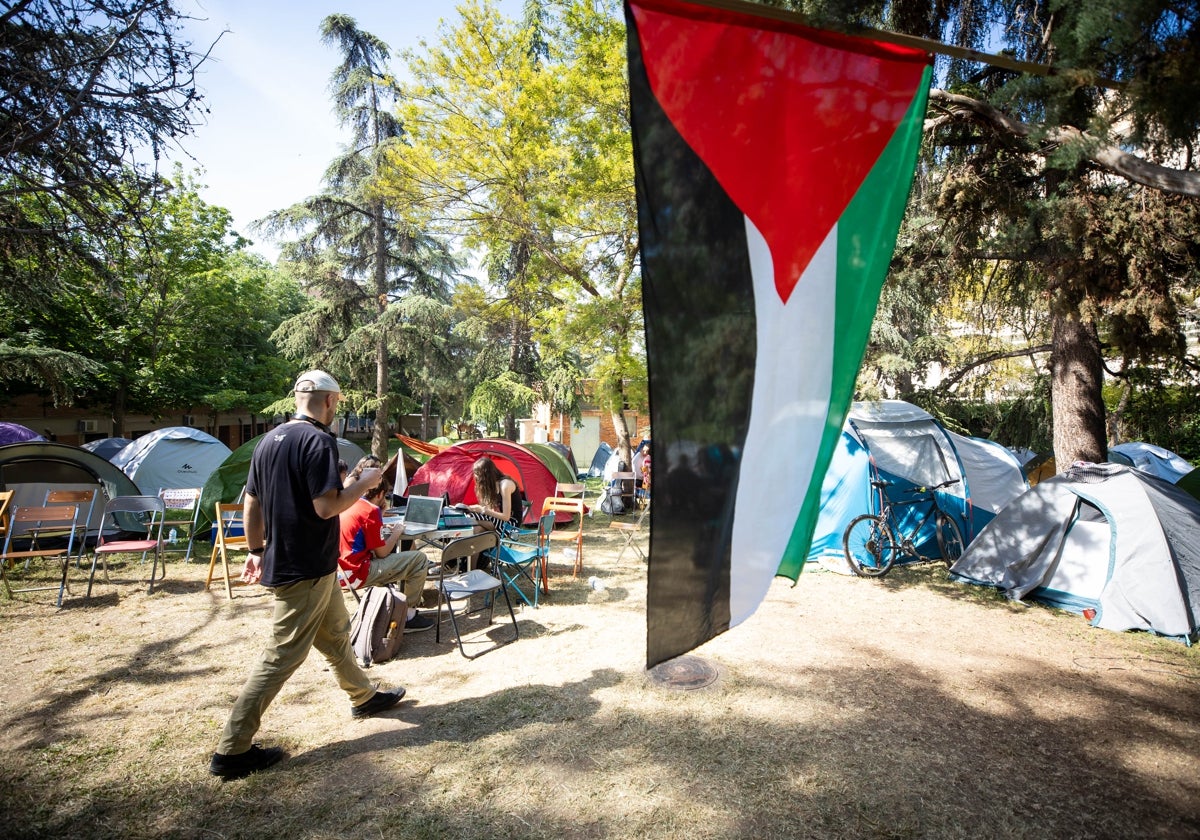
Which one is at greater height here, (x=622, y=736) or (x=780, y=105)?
(x=780, y=105)

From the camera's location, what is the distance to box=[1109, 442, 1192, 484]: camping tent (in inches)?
445

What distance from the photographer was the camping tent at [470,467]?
32.6ft

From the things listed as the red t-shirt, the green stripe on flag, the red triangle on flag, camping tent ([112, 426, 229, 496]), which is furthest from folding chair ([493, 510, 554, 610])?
camping tent ([112, 426, 229, 496])

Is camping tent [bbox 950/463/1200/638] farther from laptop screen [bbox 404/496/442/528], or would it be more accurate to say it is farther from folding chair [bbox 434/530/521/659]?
laptop screen [bbox 404/496/442/528]

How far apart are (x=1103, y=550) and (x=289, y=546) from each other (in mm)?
7282

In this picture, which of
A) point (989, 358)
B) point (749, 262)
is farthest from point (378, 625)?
point (989, 358)

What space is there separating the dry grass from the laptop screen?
1.37 meters

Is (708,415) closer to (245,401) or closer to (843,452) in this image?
(843,452)

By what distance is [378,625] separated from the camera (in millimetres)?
4602

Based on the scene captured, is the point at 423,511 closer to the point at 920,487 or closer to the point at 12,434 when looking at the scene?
the point at 920,487

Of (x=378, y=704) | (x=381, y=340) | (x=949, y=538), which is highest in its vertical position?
(x=381, y=340)

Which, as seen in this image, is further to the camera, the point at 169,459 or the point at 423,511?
the point at 169,459

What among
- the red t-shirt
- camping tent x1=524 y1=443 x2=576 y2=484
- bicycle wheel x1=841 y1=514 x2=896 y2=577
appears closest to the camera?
the red t-shirt

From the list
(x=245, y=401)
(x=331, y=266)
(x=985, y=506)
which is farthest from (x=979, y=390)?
(x=245, y=401)
